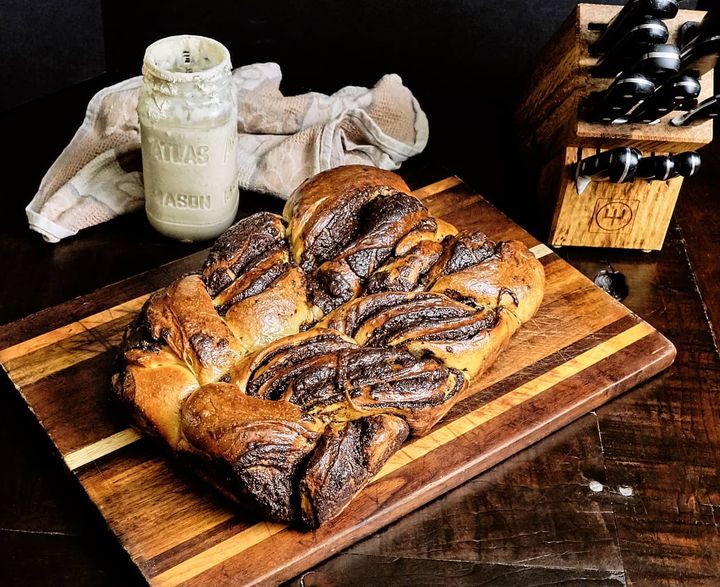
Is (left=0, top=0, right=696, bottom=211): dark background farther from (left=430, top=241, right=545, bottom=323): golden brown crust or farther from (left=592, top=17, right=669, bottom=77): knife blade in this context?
(left=430, top=241, right=545, bottom=323): golden brown crust

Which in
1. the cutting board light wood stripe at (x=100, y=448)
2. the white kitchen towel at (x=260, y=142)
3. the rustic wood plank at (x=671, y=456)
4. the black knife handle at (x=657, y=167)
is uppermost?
the black knife handle at (x=657, y=167)

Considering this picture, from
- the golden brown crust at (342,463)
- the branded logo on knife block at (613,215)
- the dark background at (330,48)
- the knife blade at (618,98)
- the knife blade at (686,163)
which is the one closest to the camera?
the golden brown crust at (342,463)

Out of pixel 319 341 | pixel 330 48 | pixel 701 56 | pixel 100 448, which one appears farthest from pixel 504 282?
pixel 330 48

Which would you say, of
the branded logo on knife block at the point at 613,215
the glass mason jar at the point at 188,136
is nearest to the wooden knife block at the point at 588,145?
the branded logo on knife block at the point at 613,215

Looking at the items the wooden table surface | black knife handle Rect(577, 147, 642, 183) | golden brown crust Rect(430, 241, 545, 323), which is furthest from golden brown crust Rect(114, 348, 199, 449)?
black knife handle Rect(577, 147, 642, 183)

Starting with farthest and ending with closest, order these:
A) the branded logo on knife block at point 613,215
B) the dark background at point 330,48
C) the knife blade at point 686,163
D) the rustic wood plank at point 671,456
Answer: the dark background at point 330,48
the branded logo on knife block at point 613,215
the knife blade at point 686,163
the rustic wood plank at point 671,456

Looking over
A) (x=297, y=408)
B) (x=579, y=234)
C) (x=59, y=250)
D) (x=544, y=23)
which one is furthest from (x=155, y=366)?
(x=544, y=23)

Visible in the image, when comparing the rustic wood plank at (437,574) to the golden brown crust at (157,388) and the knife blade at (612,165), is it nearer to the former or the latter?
the golden brown crust at (157,388)
